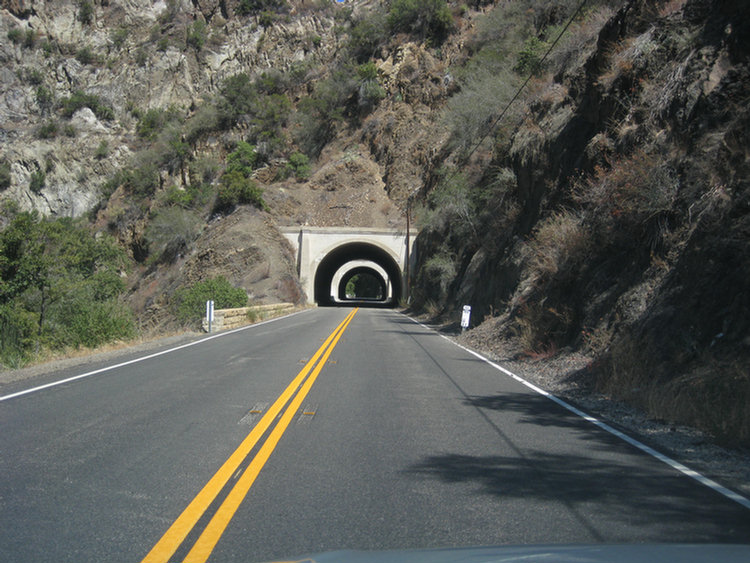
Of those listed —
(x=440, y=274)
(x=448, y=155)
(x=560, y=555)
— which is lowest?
(x=560, y=555)

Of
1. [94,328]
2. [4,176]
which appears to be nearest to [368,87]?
[4,176]

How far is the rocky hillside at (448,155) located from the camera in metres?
10.1

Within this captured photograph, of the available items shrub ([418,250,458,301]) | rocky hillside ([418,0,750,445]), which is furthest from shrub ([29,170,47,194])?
rocky hillside ([418,0,750,445])

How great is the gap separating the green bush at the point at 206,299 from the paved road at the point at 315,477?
2036cm

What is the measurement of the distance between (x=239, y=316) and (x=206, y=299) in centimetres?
399

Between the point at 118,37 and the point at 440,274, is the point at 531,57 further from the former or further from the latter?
the point at 118,37

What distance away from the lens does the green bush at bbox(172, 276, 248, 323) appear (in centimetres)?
2911

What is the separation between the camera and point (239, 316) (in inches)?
1059

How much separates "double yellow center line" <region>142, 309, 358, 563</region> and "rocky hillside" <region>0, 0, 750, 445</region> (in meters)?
4.86

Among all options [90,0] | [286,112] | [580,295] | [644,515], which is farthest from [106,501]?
[90,0]

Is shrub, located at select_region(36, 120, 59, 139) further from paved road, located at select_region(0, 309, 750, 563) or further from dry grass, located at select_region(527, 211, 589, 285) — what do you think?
paved road, located at select_region(0, 309, 750, 563)

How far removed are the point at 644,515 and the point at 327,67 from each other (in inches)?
2958

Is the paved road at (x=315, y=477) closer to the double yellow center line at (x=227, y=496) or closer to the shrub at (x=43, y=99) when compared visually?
the double yellow center line at (x=227, y=496)

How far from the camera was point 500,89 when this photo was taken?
30.5m
